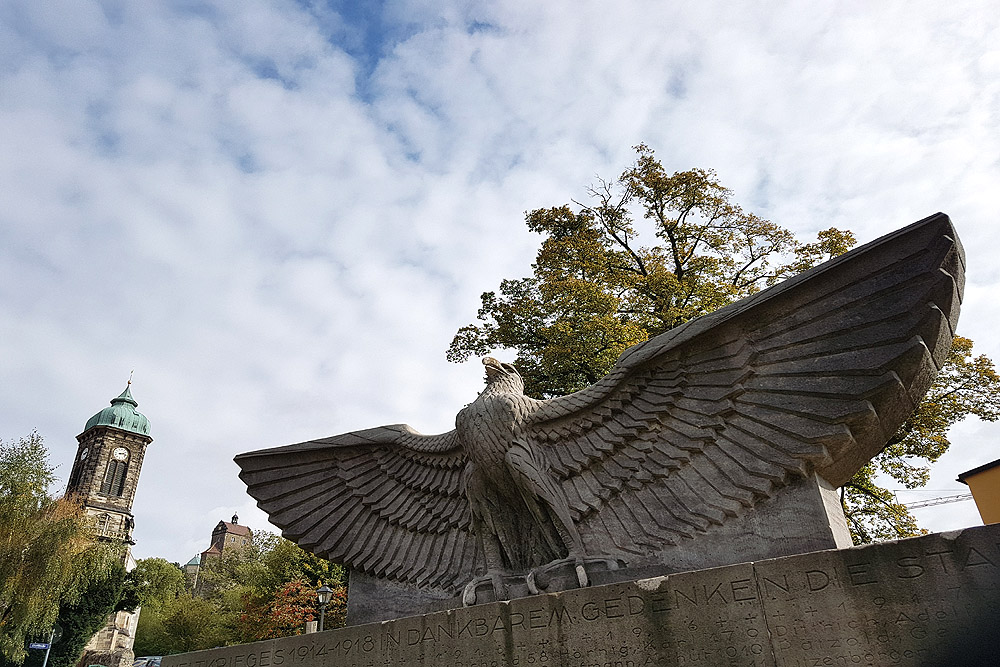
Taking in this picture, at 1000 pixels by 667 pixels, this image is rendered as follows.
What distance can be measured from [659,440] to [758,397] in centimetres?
87

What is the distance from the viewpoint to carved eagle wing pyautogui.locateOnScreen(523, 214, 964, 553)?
441cm

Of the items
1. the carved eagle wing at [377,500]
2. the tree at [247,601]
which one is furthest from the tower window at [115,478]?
the carved eagle wing at [377,500]

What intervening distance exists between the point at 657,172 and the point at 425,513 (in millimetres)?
12716

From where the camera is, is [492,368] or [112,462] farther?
[112,462]

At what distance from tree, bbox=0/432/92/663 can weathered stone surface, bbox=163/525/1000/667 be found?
69.8 ft

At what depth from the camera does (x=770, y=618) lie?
371 centimetres

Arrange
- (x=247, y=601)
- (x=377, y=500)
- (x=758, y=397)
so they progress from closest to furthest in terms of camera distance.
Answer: (x=758, y=397) → (x=377, y=500) → (x=247, y=601)

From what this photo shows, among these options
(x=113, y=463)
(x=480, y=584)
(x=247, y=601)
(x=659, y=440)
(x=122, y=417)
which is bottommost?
(x=480, y=584)

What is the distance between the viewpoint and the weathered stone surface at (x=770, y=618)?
331cm

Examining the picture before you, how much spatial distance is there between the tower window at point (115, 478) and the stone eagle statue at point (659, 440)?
61135mm

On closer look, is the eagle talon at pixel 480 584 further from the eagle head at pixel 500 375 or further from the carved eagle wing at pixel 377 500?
the eagle head at pixel 500 375

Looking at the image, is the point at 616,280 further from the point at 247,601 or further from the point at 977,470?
the point at 247,601

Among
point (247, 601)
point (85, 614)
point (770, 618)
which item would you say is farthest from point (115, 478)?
point (770, 618)

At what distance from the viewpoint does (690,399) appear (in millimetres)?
5203
